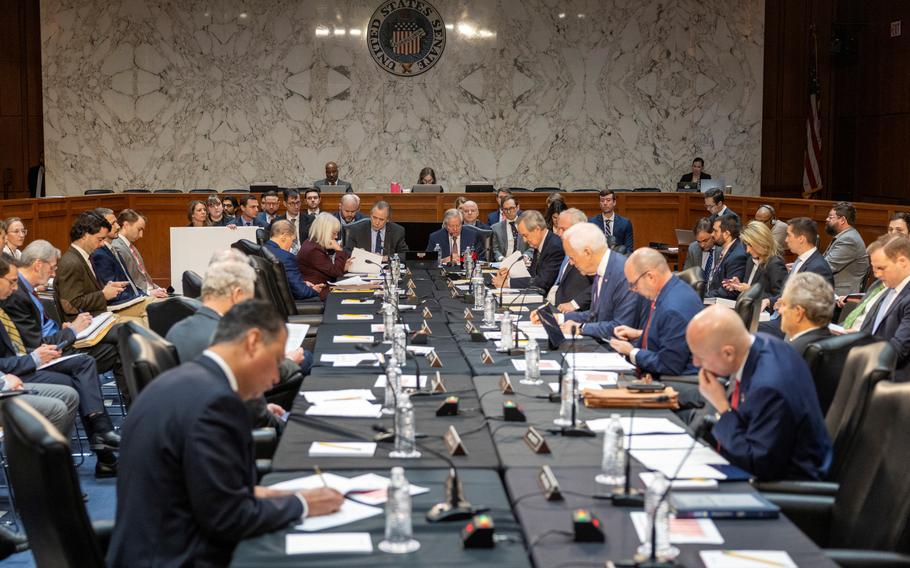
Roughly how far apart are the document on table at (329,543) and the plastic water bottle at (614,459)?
87cm

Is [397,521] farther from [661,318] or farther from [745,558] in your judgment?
[661,318]

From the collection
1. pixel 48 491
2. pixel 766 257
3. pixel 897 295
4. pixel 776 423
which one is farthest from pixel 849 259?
pixel 48 491

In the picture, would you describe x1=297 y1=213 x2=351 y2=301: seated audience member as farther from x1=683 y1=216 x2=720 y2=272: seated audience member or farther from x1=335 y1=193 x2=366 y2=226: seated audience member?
x1=683 y1=216 x2=720 y2=272: seated audience member

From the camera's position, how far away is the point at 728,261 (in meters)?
9.73

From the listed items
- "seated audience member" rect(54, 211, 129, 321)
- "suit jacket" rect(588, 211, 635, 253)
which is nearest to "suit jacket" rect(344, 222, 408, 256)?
"suit jacket" rect(588, 211, 635, 253)

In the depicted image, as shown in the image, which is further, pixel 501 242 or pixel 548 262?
pixel 501 242

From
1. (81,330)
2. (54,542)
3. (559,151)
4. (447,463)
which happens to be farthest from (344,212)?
(54,542)

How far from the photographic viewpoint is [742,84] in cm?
1786

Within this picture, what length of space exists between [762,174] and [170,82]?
10010mm

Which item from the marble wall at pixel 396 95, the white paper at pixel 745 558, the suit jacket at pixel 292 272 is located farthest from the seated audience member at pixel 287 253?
the marble wall at pixel 396 95

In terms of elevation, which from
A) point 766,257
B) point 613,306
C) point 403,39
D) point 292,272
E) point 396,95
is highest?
point 403,39

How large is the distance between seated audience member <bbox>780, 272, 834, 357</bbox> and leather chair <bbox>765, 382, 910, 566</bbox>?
1104mm

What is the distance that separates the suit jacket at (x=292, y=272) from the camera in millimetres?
8984

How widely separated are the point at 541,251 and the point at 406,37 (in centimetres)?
932
